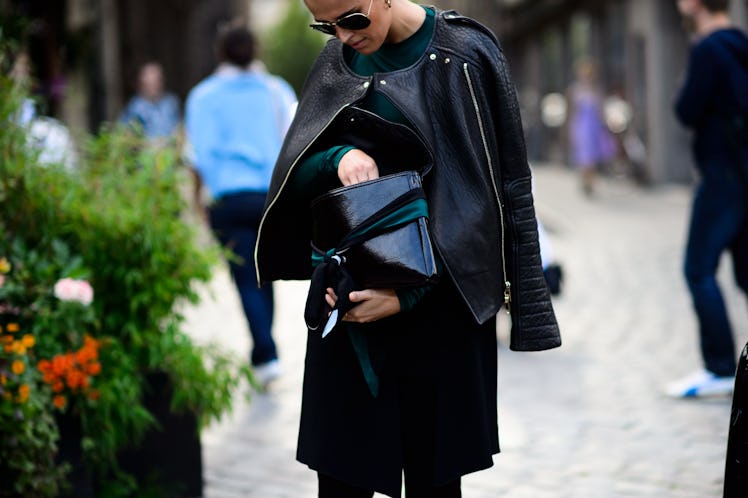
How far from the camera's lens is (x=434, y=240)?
2.69 meters

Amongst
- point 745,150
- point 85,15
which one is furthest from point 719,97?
point 85,15

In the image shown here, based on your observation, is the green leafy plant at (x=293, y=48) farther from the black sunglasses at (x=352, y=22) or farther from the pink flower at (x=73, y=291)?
the black sunglasses at (x=352, y=22)

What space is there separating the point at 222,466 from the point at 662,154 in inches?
621

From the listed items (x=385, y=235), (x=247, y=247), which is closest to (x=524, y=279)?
(x=385, y=235)

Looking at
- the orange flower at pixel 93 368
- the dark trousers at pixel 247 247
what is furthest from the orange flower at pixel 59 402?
the dark trousers at pixel 247 247

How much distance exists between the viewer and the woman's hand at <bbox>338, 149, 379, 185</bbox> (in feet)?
8.82

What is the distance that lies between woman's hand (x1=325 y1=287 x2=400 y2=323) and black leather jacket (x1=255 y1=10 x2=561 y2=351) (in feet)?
0.47

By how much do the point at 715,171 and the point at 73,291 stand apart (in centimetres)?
316

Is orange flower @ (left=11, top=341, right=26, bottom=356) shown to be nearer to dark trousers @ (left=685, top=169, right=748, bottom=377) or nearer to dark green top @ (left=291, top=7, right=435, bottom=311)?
dark green top @ (left=291, top=7, right=435, bottom=311)

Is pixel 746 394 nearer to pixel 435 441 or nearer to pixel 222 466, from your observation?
pixel 435 441

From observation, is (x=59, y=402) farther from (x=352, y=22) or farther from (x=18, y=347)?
(x=352, y=22)

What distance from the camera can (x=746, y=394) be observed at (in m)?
2.85

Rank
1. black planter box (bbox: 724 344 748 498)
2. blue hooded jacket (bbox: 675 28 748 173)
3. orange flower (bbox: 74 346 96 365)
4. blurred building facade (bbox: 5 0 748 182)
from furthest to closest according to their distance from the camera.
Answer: blurred building facade (bbox: 5 0 748 182)
blue hooded jacket (bbox: 675 28 748 173)
orange flower (bbox: 74 346 96 365)
black planter box (bbox: 724 344 748 498)

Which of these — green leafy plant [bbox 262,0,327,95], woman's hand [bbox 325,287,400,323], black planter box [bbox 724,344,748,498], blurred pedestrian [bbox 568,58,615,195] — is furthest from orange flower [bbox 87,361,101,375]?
green leafy plant [bbox 262,0,327,95]
